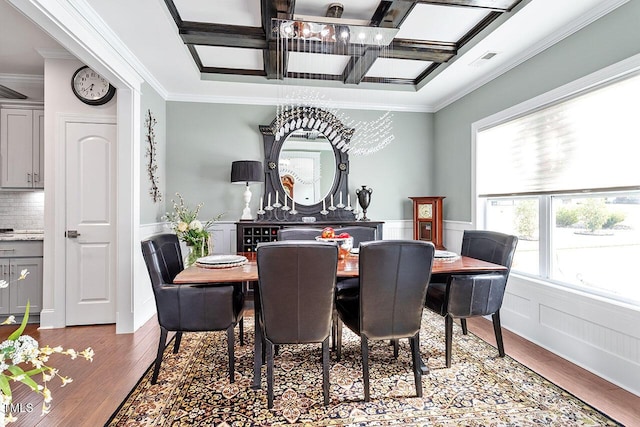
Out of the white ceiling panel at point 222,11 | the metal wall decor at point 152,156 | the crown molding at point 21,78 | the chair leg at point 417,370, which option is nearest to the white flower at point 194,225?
the metal wall decor at point 152,156

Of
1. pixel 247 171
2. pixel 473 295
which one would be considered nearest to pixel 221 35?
pixel 247 171

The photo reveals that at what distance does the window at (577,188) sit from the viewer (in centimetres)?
232

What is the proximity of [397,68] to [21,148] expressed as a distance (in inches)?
163

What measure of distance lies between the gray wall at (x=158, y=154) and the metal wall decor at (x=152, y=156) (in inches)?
1.9

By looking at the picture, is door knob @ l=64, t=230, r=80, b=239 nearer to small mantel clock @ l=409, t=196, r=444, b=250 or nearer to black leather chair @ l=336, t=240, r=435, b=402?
black leather chair @ l=336, t=240, r=435, b=402

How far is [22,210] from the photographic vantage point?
12.7ft

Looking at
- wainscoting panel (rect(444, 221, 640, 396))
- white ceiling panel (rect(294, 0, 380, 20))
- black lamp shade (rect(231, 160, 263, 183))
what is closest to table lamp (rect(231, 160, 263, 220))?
black lamp shade (rect(231, 160, 263, 183))

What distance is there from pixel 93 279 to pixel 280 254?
2.53 m

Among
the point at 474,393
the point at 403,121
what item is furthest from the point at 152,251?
the point at 403,121

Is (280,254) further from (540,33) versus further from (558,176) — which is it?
(540,33)

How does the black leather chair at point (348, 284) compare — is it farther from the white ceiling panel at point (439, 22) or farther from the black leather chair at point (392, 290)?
the white ceiling panel at point (439, 22)

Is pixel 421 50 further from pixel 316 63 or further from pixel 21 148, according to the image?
pixel 21 148

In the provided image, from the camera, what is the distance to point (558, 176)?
2822 millimetres

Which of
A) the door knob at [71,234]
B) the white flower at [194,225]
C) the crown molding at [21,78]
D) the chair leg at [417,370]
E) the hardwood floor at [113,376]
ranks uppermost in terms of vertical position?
the crown molding at [21,78]
